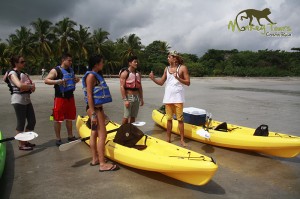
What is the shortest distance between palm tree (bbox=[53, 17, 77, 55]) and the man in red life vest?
1594 inches

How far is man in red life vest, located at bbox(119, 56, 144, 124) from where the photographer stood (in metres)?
5.43

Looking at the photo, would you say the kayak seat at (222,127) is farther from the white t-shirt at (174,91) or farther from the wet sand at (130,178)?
the white t-shirt at (174,91)

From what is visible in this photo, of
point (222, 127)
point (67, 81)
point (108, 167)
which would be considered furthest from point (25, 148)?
point (222, 127)

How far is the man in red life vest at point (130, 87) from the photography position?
5.43 m

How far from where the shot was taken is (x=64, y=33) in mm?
43969

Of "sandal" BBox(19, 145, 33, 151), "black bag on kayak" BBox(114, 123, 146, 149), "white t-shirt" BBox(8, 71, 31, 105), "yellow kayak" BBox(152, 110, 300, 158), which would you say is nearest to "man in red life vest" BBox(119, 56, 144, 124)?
"black bag on kayak" BBox(114, 123, 146, 149)

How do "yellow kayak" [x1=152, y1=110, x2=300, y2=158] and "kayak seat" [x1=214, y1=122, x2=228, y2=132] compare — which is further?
"kayak seat" [x1=214, y1=122, x2=228, y2=132]

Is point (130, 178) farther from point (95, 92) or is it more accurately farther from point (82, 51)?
point (82, 51)

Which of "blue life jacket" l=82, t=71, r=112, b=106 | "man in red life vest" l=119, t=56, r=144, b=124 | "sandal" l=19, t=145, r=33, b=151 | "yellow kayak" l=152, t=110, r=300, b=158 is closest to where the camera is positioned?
"blue life jacket" l=82, t=71, r=112, b=106

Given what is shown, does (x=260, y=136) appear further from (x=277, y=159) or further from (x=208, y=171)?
(x=208, y=171)

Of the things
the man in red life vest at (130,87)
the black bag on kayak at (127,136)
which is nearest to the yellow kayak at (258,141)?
the black bag on kayak at (127,136)

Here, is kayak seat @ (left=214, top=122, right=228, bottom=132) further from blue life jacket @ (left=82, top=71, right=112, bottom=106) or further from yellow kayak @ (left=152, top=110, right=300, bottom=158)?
blue life jacket @ (left=82, top=71, right=112, bottom=106)

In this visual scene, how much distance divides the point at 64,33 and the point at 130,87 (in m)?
42.3

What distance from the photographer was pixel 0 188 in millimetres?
3686
